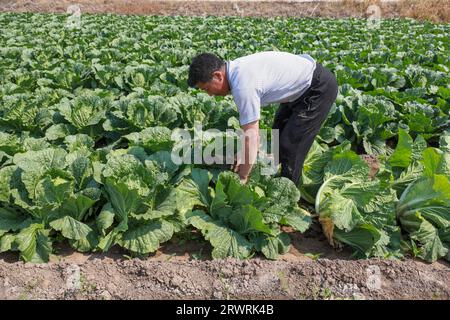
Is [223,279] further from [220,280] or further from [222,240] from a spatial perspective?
[222,240]

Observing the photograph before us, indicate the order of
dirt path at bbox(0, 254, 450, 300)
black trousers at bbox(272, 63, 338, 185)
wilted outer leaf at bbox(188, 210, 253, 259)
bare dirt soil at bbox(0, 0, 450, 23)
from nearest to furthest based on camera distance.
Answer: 1. dirt path at bbox(0, 254, 450, 300)
2. wilted outer leaf at bbox(188, 210, 253, 259)
3. black trousers at bbox(272, 63, 338, 185)
4. bare dirt soil at bbox(0, 0, 450, 23)

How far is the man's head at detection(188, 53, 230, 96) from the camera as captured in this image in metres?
3.21

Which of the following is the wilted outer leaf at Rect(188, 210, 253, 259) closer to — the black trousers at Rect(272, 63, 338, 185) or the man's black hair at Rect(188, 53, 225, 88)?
the black trousers at Rect(272, 63, 338, 185)

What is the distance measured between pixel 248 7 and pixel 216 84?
994 inches

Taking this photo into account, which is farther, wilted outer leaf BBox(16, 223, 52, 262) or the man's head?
wilted outer leaf BBox(16, 223, 52, 262)

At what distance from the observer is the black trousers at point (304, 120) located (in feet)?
12.5

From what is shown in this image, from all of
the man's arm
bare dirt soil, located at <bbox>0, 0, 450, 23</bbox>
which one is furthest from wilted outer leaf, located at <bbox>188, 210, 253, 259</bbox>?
bare dirt soil, located at <bbox>0, 0, 450, 23</bbox>

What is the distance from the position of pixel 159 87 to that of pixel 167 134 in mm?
2316

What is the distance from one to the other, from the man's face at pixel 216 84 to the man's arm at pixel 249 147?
0.36 metres

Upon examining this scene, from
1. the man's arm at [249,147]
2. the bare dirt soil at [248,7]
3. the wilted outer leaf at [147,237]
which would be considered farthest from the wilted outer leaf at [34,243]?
the bare dirt soil at [248,7]

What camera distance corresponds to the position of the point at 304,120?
382 centimetres

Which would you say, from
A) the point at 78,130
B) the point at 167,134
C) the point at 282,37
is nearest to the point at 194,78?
the point at 167,134

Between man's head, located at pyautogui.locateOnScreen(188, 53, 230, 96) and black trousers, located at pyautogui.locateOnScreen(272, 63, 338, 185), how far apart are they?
2.76 feet

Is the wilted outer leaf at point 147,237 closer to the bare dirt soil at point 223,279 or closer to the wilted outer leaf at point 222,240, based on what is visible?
the bare dirt soil at point 223,279
